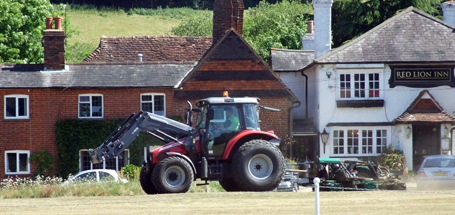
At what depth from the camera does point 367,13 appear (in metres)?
49.0

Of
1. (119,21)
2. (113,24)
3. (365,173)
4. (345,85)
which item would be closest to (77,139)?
(345,85)

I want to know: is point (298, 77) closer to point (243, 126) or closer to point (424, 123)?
point (424, 123)

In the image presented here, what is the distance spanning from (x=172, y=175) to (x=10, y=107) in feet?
52.6

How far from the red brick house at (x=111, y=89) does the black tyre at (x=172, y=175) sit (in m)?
14.0

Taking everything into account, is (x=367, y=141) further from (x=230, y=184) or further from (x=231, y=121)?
(x=231, y=121)

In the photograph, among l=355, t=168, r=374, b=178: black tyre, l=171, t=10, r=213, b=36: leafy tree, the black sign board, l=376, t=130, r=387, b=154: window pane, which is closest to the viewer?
l=355, t=168, r=374, b=178: black tyre

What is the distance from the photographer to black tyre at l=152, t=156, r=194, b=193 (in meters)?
17.8

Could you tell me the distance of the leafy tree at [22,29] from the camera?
4172 centimetres

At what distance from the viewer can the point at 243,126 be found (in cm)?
1869

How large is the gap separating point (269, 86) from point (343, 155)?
4758mm

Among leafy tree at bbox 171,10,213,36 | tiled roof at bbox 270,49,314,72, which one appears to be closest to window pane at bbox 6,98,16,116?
tiled roof at bbox 270,49,314,72

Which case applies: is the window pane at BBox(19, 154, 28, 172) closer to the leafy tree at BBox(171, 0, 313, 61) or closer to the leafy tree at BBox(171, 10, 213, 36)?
the leafy tree at BBox(171, 0, 313, 61)

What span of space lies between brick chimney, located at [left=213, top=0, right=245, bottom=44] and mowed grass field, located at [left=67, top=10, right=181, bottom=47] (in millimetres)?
46932

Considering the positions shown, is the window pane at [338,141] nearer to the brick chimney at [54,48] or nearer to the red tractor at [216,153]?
the brick chimney at [54,48]
